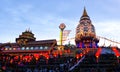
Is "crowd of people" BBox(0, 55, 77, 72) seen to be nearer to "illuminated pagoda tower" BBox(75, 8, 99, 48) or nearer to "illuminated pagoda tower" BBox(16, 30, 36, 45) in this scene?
"illuminated pagoda tower" BBox(16, 30, 36, 45)

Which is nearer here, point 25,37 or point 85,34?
point 25,37

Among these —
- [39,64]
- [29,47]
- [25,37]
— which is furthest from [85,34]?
[39,64]

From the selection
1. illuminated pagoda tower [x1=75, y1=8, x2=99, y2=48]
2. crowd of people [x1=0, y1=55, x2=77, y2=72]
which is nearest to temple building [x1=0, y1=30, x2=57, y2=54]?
crowd of people [x1=0, y1=55, x2=77, y2=72]

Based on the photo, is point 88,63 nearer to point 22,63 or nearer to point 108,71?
point 108,71

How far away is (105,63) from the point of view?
41.2m

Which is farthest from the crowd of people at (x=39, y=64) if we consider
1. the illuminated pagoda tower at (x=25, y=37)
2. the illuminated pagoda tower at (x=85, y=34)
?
the illuminated pagoda tower at (x=85, y=34)

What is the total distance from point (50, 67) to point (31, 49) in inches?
675

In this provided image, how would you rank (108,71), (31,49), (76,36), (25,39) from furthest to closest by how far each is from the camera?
(76,36), (25,39), (31,49), (108,71)

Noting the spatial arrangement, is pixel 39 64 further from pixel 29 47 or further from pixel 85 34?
pixel 85 34

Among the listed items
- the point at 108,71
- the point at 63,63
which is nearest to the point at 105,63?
the point at 108,71

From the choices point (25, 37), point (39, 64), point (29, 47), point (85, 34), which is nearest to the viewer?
point (39, 64)

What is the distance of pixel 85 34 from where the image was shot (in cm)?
7462

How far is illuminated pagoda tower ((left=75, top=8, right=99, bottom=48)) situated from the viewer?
71200 mm

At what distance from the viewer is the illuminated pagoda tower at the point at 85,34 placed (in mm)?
71200
